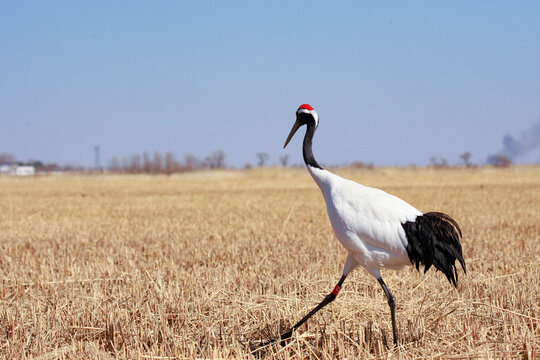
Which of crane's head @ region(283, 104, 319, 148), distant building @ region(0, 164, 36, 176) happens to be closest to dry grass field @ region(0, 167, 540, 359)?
crane's head @ region(283, 104, 319, 148)

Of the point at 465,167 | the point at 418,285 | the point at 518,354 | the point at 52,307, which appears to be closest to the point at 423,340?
the point at 518,354

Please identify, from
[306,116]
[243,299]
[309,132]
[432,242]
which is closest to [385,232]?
[432,242]

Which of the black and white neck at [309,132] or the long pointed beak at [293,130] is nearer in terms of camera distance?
the black and white neck at [309,132]

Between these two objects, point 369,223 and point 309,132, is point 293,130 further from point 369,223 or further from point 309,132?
point 369,223

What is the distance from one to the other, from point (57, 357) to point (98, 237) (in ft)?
23.8

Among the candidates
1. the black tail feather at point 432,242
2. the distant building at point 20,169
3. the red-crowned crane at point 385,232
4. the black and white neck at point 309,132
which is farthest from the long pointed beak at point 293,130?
the distant building at point 20,169

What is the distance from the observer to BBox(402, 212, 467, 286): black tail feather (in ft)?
15.2

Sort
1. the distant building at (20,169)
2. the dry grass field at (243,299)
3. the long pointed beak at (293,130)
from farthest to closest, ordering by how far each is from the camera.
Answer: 1. the distant building at (20,169)
2. the long pointed beak at (293,130)
3. the dry grass field at (243,299)

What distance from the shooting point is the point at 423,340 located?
464 centimetres

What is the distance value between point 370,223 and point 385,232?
15 centimetres

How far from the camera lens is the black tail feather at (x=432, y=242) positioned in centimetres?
462

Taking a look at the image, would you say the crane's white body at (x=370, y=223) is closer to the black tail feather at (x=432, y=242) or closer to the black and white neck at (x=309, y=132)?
the black tail feather at (x=432, y=242)

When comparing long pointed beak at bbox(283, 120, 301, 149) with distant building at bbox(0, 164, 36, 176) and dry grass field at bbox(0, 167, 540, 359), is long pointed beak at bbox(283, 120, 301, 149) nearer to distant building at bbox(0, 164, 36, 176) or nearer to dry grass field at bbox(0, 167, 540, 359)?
dry grass field at bbox(0, 167, 540, 359)

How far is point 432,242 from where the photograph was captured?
462cm
